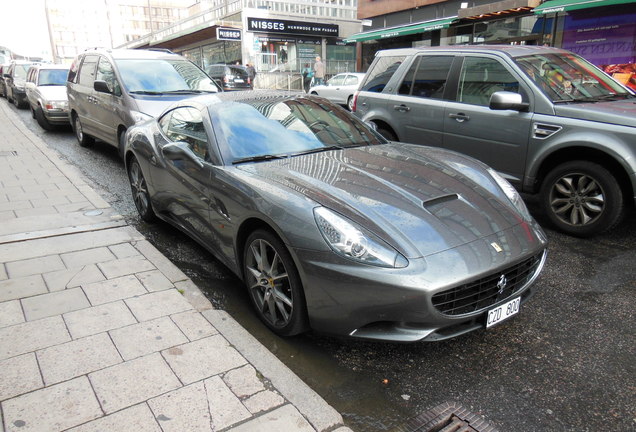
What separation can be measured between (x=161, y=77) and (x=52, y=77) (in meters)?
7.84

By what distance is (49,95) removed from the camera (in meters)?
11.8

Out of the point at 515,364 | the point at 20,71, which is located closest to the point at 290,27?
the point at 20,71

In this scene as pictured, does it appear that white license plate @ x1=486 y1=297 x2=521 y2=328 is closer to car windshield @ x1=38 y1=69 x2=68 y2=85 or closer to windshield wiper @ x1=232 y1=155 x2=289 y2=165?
windshield wiper @ x1=232 y1=155 x2=289 y2=165

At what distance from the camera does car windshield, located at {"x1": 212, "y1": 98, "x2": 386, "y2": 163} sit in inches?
143

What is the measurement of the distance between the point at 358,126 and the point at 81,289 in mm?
2702

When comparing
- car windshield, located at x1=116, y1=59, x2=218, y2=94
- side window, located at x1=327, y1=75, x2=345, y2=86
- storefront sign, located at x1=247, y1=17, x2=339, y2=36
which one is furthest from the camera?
storefront sign, located at x1=247, y1=17, x2=339, y2=36

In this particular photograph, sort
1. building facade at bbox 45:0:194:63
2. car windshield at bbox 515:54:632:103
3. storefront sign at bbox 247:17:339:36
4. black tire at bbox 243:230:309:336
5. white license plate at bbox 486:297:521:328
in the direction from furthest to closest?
building facade at bbox 45:0:194:63 < storefront sign at bbox 247:17:339:36 < car windshield at bbox 515:54:632:103 < black tire at bbox 243:230:309:336 < white license plate at bbox 486:297:521:328

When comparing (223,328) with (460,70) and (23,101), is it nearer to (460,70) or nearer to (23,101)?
(460,70)

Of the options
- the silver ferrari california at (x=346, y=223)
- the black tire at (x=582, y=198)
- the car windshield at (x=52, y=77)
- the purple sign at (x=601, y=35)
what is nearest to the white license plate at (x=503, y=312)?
the silver ferrari california at (x=346, y=223)

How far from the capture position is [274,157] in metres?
3.56

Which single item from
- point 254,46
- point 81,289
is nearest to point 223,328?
point 81,289

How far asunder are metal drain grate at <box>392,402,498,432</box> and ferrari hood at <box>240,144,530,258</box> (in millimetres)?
810

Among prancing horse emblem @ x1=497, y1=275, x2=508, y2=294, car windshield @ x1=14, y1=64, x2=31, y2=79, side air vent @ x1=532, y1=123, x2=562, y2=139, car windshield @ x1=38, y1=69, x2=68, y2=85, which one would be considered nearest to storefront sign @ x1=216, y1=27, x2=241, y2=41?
car windshield @ x1=14, y1=64, x2=31, y2=79

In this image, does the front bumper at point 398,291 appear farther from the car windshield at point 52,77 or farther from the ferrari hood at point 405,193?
the car windshield at point 52,77
